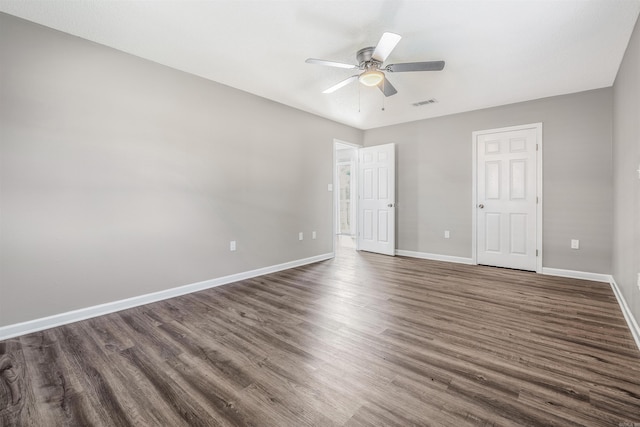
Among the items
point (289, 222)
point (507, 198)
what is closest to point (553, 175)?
point (507, 198)

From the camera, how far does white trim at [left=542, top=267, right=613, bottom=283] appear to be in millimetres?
3730

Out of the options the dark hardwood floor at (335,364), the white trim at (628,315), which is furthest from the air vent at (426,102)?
the white trim at (628,315)

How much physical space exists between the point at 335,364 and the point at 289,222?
2.84 metres

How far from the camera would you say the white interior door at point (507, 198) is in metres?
4.21

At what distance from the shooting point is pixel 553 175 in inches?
159

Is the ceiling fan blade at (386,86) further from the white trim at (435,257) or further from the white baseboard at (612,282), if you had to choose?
the white trim at (435,257)

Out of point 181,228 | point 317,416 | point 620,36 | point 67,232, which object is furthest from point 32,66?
point 620,36

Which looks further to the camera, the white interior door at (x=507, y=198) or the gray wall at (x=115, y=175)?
the white interior door at (x=507, y=198)

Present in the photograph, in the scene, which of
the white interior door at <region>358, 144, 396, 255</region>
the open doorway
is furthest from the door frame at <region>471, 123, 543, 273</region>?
the open doorway

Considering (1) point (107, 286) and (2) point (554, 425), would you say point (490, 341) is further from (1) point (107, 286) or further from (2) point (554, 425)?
(1) point (107, 286)

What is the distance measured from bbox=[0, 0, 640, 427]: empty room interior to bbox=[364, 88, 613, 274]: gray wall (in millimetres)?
30

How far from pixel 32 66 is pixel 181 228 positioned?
1.83m

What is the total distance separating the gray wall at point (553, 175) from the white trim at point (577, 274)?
6cm

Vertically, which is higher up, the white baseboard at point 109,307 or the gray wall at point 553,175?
the gray wall at point 553,175
